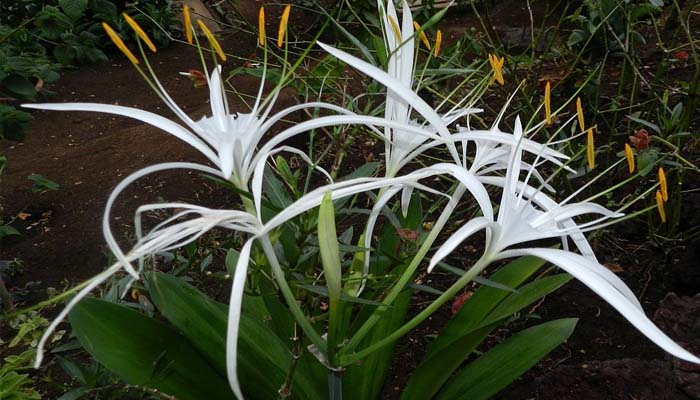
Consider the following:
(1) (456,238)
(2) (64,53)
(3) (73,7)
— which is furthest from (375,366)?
(2) (64,53)

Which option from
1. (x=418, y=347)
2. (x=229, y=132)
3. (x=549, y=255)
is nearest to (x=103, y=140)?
(x=418, y=347)

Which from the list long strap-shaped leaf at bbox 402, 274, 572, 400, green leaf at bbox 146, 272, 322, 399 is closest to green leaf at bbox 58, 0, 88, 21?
green leaf at bbox 146, 272, 322, 399

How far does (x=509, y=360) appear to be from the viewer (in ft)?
3.59

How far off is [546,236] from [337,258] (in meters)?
0.23

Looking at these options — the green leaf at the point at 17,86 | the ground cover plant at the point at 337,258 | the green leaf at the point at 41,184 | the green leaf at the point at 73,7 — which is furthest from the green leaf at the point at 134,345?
the green leaf at the point at 73,7

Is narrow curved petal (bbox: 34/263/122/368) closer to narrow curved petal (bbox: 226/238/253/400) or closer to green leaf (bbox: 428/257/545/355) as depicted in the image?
narrow curved petal (bbox: 226/238/253/400)

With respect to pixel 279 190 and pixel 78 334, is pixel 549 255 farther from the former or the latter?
pixel 78 334

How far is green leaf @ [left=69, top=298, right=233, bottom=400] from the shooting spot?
0.95 m

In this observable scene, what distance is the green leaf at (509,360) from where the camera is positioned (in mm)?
1077

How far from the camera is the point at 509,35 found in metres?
3.17

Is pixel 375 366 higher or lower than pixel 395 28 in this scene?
lower

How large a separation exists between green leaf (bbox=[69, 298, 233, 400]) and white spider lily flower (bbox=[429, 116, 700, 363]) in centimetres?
47

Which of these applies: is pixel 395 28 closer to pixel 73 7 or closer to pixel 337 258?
pixel 337 258

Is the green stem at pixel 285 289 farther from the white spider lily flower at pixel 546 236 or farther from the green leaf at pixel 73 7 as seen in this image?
the green leaf at pixel 73 7
